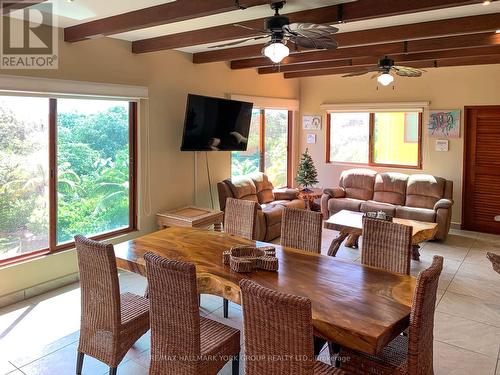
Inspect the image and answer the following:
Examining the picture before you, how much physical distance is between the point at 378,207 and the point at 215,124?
111 inches

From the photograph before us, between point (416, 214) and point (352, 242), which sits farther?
point (416, 214)

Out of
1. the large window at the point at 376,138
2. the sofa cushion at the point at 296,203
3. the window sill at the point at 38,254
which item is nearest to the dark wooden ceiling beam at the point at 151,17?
the window sill at the point at 38,254

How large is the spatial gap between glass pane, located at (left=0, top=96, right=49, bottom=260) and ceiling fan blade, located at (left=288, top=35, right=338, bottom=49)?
2583 millimetres

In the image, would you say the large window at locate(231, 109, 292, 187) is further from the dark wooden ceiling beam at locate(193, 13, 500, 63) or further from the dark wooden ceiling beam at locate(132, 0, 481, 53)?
the dark wooden ceiling beam at locate(193, 13, 500, 63)

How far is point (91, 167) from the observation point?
15.6ft

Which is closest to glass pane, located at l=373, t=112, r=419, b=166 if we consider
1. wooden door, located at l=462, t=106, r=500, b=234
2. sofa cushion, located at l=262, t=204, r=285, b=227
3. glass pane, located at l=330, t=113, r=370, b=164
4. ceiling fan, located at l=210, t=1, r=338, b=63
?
glass pane, located at l=330, t=113, r=370, b=164

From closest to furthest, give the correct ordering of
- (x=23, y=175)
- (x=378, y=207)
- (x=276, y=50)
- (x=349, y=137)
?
1. (x=276, y=50)
2. (x=23, y=175)
3. (x=378, y=207)
4. (x=349, y=137)

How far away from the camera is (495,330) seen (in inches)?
142

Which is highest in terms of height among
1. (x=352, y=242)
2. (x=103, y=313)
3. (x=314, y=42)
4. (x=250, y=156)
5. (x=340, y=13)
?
(x=340, y=13)

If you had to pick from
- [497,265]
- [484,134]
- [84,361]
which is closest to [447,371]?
[497,265]

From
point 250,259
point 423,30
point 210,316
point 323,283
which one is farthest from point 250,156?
point 323,283

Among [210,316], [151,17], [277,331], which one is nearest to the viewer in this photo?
[277,331]

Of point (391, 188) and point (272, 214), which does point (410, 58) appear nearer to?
point (391, 188)

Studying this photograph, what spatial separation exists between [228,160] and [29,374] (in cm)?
427
